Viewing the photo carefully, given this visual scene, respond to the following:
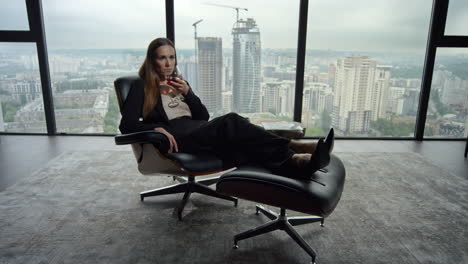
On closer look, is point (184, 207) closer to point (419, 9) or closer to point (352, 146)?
point (352, 146)

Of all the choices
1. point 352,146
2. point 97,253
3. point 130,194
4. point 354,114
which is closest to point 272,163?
point 97,253

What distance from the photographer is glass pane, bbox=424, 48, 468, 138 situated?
3.78m

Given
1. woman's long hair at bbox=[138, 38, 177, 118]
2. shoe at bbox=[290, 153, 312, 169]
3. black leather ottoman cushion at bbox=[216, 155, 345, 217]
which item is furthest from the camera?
woman's long hair at bbox=[138, 38, 177, 118]

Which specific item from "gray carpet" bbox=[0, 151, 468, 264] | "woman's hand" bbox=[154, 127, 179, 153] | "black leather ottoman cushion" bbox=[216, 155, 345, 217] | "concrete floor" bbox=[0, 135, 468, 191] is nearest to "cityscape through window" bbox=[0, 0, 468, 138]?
"concrete floor" bbox=[0, 135, 468, 191]

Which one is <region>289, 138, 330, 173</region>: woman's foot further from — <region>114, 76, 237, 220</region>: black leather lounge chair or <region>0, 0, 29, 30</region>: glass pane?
<region>0, 0, 29, 30</region>: glass pane

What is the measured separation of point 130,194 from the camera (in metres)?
2.43

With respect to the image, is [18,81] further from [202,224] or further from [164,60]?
[202,224]

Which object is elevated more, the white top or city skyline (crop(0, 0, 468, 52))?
city skyline (crop(0, 0, 468, 52))

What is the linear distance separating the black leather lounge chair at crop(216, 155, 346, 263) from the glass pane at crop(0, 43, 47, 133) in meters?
3.14

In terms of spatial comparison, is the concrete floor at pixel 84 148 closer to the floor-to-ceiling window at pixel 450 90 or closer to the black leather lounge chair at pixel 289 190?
the floor-to-ceiling window at pixel 450 90

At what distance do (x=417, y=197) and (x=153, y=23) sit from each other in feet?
9.62

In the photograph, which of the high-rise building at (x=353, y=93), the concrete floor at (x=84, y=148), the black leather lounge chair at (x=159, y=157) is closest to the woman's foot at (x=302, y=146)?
the black leather lounge chair at (x=159, y=157)

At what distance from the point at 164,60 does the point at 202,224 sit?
1.03 m

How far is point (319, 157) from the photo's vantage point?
1.57 m
